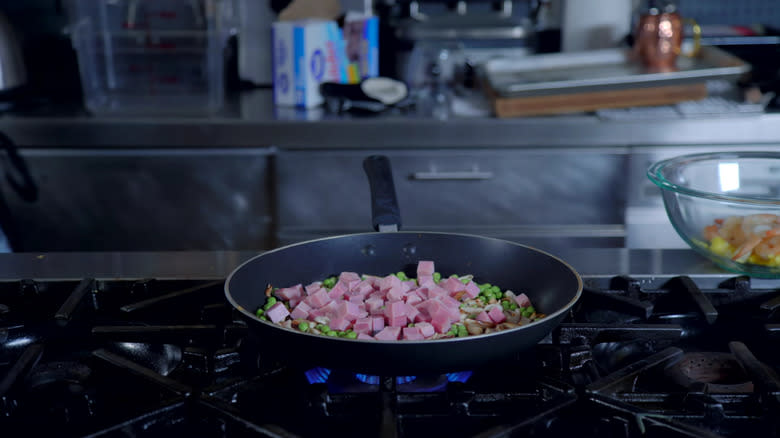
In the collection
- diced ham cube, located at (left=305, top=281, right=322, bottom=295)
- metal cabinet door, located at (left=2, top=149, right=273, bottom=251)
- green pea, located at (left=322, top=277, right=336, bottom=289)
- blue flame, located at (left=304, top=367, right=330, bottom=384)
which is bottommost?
metal cabinet door, located at (left=2, top=149, right=273, bottom=251)

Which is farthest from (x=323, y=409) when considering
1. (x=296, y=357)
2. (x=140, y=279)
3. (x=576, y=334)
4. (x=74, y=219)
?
(x=74, y=219)

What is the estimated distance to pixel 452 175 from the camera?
1.85 m

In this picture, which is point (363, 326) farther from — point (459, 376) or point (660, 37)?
point (660, 37)

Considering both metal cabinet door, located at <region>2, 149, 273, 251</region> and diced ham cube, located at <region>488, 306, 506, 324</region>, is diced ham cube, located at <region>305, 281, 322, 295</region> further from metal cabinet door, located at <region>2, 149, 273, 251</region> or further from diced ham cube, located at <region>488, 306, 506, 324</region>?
metal cabinet door, located at <region>2, 149, 273, 251</region>

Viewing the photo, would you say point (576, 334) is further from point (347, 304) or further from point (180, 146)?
point (180, 146)

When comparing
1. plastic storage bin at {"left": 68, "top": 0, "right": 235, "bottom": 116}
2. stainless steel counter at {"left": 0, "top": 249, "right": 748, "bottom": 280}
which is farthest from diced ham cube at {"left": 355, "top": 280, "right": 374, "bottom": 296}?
plastic storage bin at {"left": 68, "top": 0, "right": 235, "bottom": 116}

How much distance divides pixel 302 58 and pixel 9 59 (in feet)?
2.53

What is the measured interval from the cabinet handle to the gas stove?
0.96 metres

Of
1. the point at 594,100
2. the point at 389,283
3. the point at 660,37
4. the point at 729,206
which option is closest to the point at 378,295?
the point at 389,283

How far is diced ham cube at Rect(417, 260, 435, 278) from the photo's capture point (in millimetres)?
881

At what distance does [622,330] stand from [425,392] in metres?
0.24

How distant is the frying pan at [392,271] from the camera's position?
63 cm

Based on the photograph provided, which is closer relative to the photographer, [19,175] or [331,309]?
[331,309]

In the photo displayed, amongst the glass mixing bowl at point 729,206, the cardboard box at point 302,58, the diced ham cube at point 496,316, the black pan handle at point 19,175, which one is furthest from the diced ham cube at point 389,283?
the black pan handle at point 19,175
